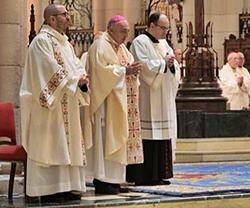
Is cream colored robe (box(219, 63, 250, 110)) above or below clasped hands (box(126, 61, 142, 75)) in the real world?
below

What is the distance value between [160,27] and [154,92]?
73 cm

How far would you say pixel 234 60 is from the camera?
16625mm

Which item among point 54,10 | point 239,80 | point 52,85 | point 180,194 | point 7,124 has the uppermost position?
point 54,10

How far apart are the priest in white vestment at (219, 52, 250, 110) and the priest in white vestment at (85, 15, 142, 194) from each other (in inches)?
313

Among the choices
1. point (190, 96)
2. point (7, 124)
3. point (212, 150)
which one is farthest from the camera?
point (190, 96)

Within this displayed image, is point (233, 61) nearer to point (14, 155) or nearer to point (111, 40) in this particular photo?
point (111, 40)

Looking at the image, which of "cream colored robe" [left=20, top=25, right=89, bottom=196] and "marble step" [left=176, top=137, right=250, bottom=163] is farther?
"marble step" [left=176, top=137, right=250, bottom=163]

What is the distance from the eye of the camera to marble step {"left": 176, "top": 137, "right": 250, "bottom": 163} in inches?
548

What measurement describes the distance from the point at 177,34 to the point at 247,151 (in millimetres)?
6630

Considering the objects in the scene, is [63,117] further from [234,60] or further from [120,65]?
[234,60]

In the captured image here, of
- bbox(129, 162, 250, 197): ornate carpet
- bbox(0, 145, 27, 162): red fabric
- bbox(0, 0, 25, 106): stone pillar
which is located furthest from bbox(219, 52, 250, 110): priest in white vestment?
bbox(0, 145, 27, 162): red fabric

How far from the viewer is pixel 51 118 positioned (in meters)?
8.03

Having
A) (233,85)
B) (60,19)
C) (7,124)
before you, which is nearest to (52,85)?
(60,19)

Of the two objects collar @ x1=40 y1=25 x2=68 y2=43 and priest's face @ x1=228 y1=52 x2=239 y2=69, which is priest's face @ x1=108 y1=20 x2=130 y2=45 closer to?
collar @ x1=40 y1=25 x2=68 y2=43
